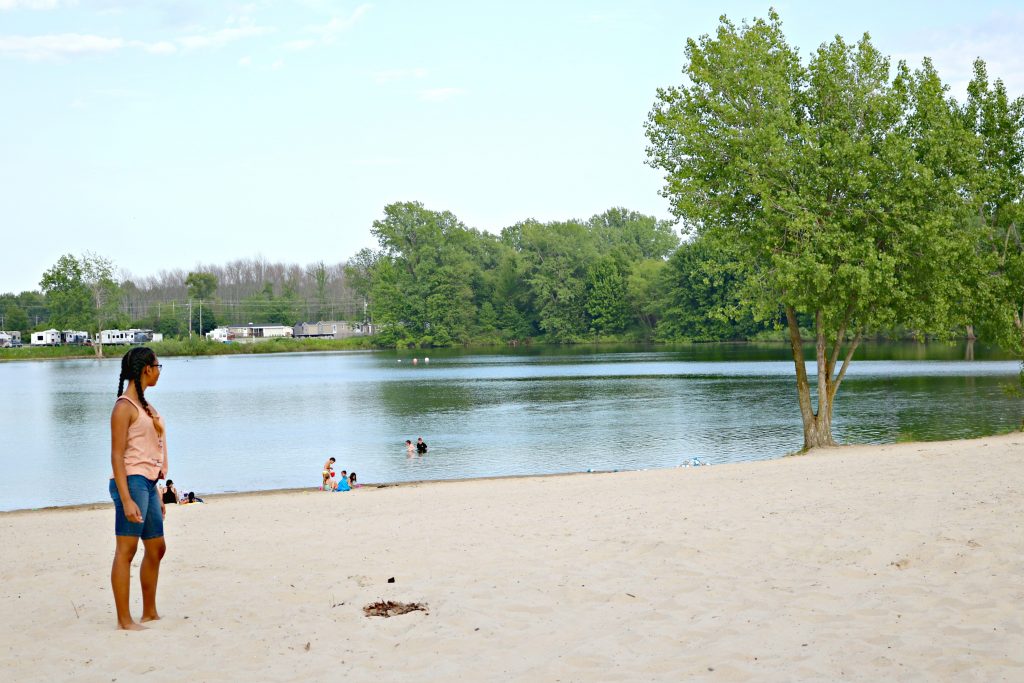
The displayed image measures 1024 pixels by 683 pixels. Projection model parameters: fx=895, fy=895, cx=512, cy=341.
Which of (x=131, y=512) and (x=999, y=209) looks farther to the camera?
(x=999, y=209)

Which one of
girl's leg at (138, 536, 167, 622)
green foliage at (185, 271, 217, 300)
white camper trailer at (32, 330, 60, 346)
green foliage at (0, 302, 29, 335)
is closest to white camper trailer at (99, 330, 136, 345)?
white camper trailer at (32, 330, 60, 346)

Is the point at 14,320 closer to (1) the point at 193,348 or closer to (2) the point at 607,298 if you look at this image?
(1) the point at 193,348

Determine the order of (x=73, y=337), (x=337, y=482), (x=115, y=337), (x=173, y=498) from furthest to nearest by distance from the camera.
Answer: (x=115, y=337), (x=73, y=337), (x=337, y=482), (x=173, y=498)

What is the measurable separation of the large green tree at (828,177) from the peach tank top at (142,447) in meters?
17.1

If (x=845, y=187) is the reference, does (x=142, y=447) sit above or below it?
below

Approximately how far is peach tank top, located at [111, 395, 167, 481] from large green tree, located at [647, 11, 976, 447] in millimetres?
17071

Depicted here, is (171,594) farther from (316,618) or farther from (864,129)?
(864,129)

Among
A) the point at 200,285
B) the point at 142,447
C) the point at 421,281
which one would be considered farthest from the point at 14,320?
the point at 142,447

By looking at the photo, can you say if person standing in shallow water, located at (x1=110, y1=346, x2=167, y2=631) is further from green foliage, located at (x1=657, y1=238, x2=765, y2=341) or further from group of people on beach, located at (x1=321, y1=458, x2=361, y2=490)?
green foliage, located at (x1=657, y1=238, x2=765, y2=341)

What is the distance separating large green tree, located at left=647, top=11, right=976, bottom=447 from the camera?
70.8ft

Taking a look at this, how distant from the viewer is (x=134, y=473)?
6.95 meters

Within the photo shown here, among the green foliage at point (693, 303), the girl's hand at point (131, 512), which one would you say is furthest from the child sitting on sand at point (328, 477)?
the green foliage at point (693, 303)

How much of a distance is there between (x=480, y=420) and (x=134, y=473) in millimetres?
33302

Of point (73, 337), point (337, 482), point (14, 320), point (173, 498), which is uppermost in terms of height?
point (14, 320)
